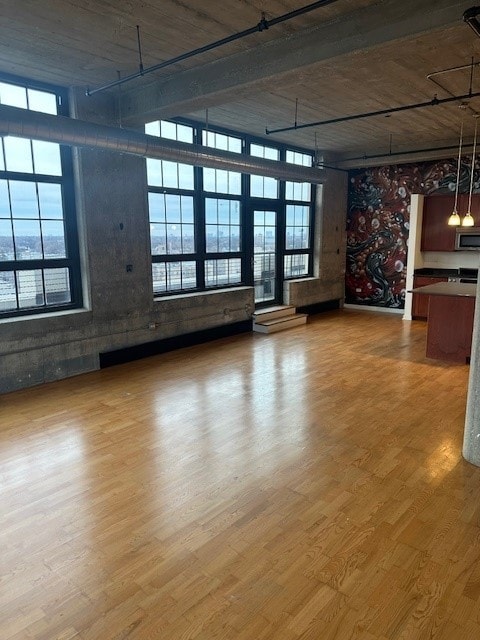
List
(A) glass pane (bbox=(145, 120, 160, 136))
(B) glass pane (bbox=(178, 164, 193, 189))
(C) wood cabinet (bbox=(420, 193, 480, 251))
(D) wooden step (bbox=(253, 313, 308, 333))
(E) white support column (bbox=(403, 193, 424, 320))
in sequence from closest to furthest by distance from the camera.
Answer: (A) glass pane (bbox=(145, 120, 160, 136))
(B) glass pane (bbox=(178, 164, 193, 189))
(D) wooden step (bbox=(253, 313, 308, 333))
(C) wood cabinet (bbox=(420, 193, 480, 251))
(E) white support column (bbox=(403, 193, 424, 320))

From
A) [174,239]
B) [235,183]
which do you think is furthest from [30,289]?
[235,183]

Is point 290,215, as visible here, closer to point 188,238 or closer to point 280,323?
point 280,323

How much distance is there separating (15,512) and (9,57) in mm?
4019

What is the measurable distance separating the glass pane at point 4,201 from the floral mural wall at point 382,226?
7.55 m

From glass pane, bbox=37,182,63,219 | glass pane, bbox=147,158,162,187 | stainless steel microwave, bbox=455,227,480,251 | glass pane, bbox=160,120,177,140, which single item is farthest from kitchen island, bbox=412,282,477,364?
glass pane, bbox=37,182,63,219

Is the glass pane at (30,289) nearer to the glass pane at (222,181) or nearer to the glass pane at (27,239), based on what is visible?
the glass pane at (27,239)

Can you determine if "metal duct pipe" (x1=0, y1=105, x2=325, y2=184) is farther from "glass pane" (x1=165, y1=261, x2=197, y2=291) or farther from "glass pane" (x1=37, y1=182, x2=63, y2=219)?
"glass pane" (x1=165, y1=261, x2=197, y2=291)

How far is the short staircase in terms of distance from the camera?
796 cm

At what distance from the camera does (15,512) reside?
2.81m

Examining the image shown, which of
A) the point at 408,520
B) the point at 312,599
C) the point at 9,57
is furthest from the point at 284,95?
the point at 312,599

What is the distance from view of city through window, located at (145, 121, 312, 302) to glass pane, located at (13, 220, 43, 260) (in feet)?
5.39

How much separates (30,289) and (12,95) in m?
2.11

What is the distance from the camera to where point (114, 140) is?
4.53m

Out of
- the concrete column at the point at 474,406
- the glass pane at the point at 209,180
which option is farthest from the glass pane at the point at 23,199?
the concrete column at the point at 474,406
